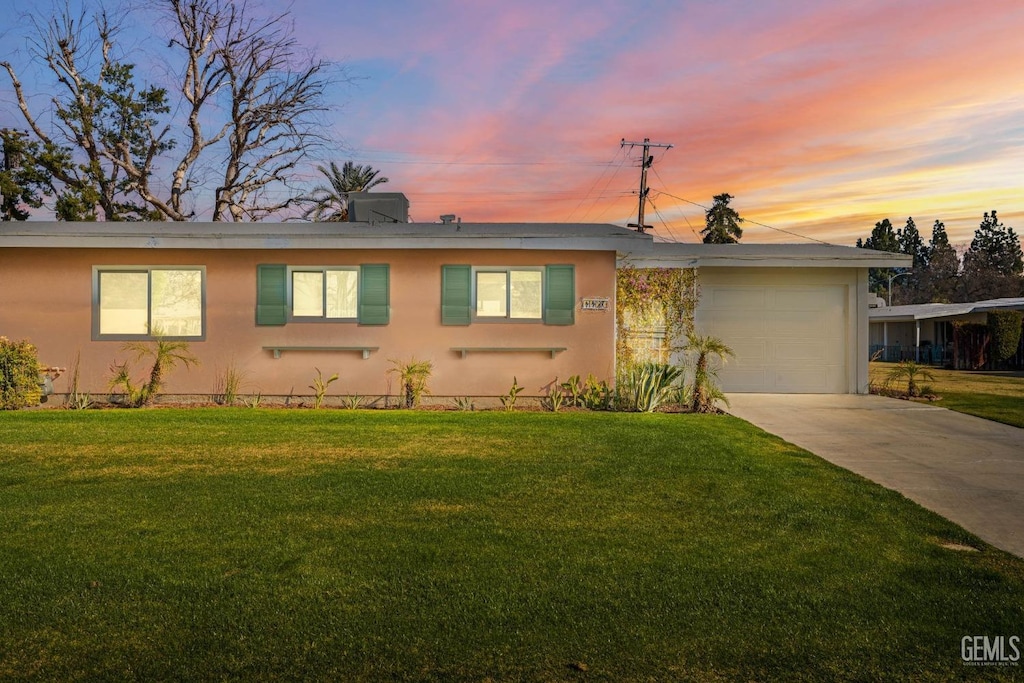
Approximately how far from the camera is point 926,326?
29781 mm

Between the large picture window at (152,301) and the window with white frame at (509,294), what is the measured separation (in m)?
4.94

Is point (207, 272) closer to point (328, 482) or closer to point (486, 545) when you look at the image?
point (328, 482)

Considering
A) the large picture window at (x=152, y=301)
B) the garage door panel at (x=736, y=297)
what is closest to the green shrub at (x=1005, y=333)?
the garage door panel at (x=736, y=297)

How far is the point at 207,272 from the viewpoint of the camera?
12297mm

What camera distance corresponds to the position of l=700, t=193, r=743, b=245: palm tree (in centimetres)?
4391

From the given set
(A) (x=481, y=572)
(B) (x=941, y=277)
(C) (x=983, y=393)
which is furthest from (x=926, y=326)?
(B) (x=941, y=277)

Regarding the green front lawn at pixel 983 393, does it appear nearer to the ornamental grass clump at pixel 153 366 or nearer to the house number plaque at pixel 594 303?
the house number plaque at pixel 594 303

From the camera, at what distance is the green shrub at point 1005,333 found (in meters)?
22.8

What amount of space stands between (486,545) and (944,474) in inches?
195

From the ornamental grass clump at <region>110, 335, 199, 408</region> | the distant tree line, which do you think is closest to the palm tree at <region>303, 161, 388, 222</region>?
the ornamental grass clump at <region>110, 335, 199, 408</region>

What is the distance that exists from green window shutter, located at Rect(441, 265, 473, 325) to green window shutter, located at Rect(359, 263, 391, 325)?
99cm

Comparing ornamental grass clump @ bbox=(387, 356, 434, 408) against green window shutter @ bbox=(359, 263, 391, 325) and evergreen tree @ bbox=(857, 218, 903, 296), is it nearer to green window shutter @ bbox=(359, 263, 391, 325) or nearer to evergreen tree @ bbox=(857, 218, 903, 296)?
green window shutter @ bbox=(359, 263, 391, 325)

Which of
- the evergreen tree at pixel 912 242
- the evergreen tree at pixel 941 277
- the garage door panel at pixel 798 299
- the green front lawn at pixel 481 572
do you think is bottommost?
the green front lawn at pixel 481 572

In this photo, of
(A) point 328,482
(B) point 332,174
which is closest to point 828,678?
(A) point 328,482
